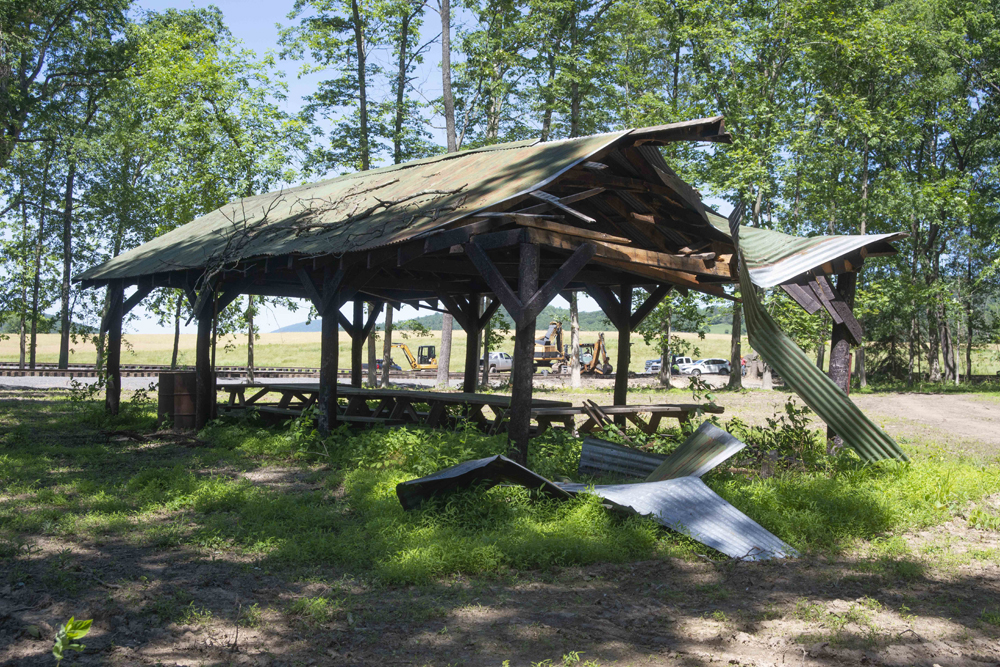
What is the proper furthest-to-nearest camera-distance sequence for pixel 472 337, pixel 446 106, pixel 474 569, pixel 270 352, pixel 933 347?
pixel 270 352
pixel 933 347
pixel 446 106
pixel 472 337
pixel 474 569

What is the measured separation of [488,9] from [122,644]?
88.4 feet

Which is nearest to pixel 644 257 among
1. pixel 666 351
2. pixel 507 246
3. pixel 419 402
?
pixel 507 246

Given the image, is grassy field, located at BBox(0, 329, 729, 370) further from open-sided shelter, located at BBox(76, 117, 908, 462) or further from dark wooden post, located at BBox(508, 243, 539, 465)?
dark wooden post, located at BBox(508, 243, 539, 465)

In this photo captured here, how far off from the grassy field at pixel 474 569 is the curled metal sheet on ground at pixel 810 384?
0.31 metres

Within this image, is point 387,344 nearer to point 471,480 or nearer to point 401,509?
point 401,509

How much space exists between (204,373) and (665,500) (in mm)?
8702

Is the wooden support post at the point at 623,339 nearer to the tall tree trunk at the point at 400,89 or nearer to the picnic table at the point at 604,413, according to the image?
the picnic table at the point at 604,413

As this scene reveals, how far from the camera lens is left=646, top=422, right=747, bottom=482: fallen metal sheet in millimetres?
6609

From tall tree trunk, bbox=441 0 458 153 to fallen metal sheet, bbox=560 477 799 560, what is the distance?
63.2 feet

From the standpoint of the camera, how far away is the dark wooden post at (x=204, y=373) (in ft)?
39.4

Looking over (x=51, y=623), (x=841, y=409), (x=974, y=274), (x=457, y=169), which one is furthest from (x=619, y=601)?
(x=974, y=274)

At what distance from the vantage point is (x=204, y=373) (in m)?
12.1

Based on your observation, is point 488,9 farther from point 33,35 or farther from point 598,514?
point 598,514

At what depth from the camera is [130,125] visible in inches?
1003
